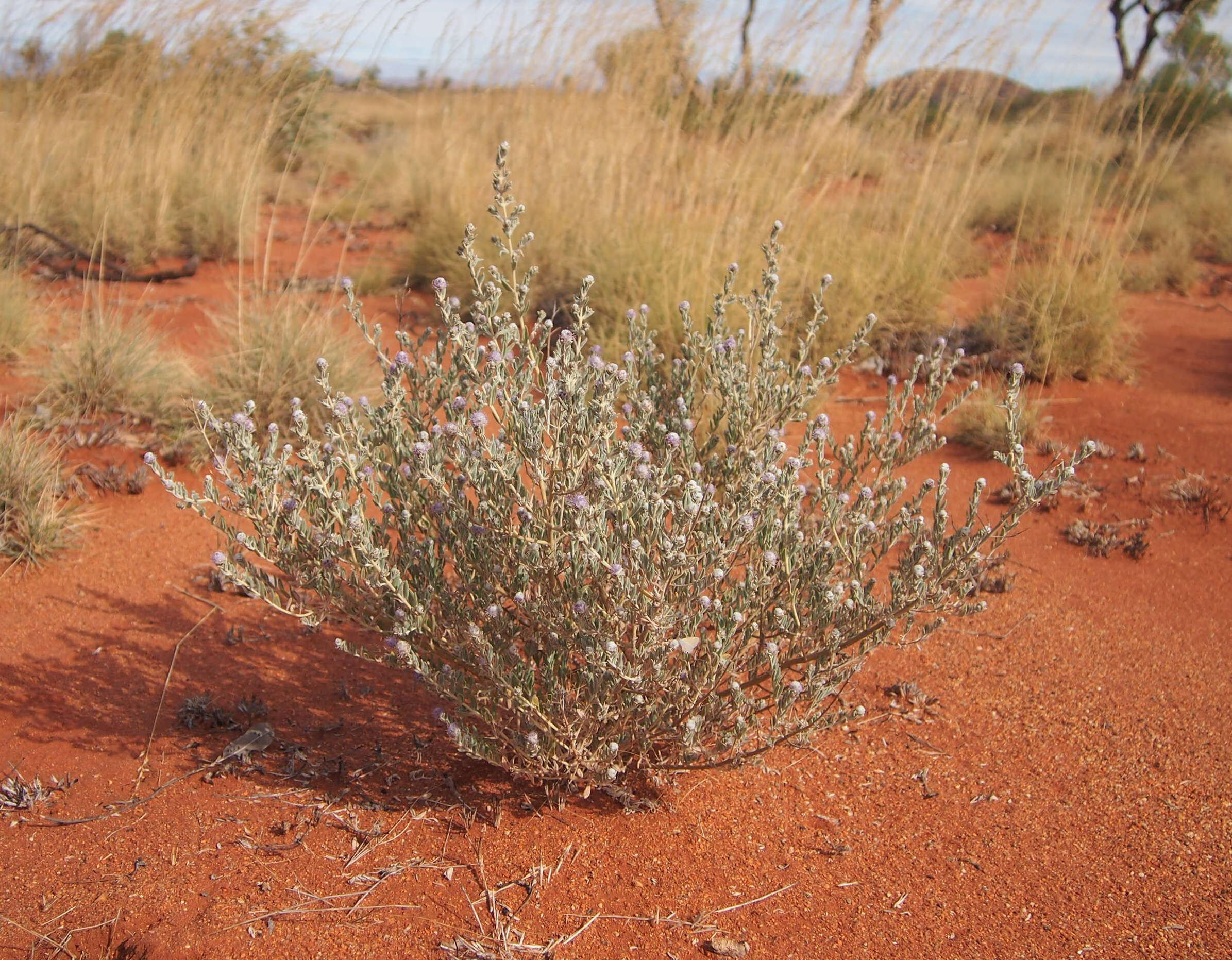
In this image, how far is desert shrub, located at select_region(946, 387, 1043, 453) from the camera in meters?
5.02

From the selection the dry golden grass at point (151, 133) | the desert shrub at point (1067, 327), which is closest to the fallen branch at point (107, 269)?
the dry golden grass at point (151, 133)

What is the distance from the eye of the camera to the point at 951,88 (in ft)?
21.6

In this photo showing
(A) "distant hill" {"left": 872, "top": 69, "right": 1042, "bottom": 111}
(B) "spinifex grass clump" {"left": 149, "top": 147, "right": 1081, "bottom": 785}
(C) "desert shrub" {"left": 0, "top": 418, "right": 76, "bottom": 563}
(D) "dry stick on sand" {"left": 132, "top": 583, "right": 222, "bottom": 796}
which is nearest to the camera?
(B) "spinifex grass clump" {"left": 149, "top": 147, "right": 1081, "bottom": 785}

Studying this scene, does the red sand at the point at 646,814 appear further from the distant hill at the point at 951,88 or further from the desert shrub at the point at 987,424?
the distant hill at the point at 951,88

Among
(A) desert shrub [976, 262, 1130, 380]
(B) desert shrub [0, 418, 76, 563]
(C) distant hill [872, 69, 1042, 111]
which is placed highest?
(C) distant hill [872, 69, 1042, 111]

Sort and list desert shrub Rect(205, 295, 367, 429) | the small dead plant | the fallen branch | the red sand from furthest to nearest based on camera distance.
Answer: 1. the fallen branch
2. desert shrub Rect(205, 295, 367, 429)
3. the small dead plant
4. the red sand

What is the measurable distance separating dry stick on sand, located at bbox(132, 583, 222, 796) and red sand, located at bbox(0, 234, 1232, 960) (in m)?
0.02

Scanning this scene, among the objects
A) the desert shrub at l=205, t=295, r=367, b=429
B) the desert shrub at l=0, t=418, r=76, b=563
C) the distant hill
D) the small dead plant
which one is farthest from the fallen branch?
the small dead plant

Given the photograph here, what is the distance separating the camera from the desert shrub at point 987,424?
16.5 feet

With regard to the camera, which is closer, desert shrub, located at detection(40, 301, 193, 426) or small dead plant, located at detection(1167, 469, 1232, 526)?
small dead plant, located at detection(1167, 469, 1232, 526)

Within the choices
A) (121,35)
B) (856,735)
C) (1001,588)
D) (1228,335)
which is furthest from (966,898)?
(121,35)

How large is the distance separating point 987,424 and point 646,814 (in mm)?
3301

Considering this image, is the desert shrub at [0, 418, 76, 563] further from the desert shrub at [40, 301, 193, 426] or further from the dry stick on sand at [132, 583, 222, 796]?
the desert shrub at [40, 301, 193, 426]

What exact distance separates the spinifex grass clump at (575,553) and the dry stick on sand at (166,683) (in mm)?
700
